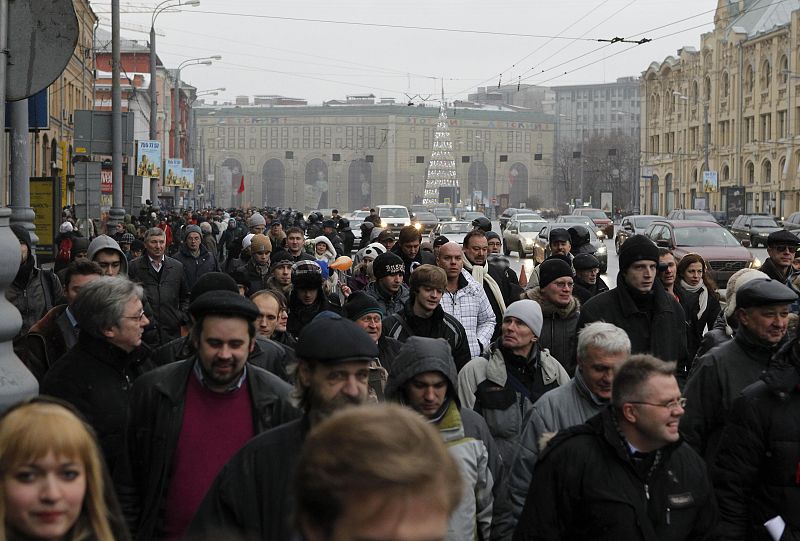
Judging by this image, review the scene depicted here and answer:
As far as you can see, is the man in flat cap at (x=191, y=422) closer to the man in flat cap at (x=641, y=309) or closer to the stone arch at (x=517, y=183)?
the man in flat cap at (x=641, y=309)

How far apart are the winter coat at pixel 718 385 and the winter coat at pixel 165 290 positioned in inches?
244

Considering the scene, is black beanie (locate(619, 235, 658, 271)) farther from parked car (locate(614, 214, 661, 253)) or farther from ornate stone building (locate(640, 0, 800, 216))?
ornate stone building (locate(640, 0, 800, 216))

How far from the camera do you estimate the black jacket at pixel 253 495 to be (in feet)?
12.2

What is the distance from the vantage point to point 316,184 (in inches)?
6545

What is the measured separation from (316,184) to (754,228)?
11492 cm

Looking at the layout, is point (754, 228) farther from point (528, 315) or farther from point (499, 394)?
point (499, 394)

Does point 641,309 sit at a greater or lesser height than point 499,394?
greater

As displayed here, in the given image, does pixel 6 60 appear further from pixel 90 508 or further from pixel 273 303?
pixel 273 303

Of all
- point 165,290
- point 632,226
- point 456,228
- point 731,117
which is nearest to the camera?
point 165,290

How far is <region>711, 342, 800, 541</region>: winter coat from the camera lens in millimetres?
4988

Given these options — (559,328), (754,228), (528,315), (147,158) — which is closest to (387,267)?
(559,328)

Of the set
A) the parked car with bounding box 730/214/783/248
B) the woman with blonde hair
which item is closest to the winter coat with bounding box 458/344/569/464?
the woman with blonde hair

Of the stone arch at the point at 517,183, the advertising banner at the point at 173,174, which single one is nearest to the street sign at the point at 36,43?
the advertising banner at the point at 173,174

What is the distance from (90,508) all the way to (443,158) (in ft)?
455
